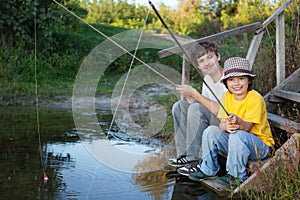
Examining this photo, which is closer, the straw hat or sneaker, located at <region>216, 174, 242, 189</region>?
sneaker, located at <region>216, 174, 242, 189</region>

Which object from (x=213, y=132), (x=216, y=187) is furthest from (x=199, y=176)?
(x=213, y=132)

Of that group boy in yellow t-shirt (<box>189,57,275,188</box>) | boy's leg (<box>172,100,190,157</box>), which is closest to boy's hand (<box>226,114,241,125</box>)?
boy in yellow t-shirt (<box>189,57,275,188</box>)

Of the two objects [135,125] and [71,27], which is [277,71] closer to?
→ [135,125]

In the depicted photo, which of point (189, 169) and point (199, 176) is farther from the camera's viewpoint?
point (189, 169)

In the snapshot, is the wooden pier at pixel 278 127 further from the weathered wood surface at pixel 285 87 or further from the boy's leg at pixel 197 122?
the boy's leg at pixel 197 122

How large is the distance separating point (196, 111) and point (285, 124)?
761mm

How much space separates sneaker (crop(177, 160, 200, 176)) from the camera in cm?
405

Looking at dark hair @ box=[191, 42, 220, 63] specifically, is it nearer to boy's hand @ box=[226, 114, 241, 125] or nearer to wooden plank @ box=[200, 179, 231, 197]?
boy's hand @ box=[226, 114, 241, 125]

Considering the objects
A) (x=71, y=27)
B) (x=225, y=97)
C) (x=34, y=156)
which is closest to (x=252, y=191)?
(x=225, y=97)

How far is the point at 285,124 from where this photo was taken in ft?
12.2

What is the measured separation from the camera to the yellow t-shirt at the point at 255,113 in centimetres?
356

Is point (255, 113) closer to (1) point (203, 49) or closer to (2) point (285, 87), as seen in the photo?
(1) point (203, 49)

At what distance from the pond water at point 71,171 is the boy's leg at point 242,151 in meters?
0.27

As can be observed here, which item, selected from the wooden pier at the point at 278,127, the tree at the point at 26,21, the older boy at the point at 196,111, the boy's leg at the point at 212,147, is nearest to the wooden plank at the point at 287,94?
the wooden pier at the point at 278,127
